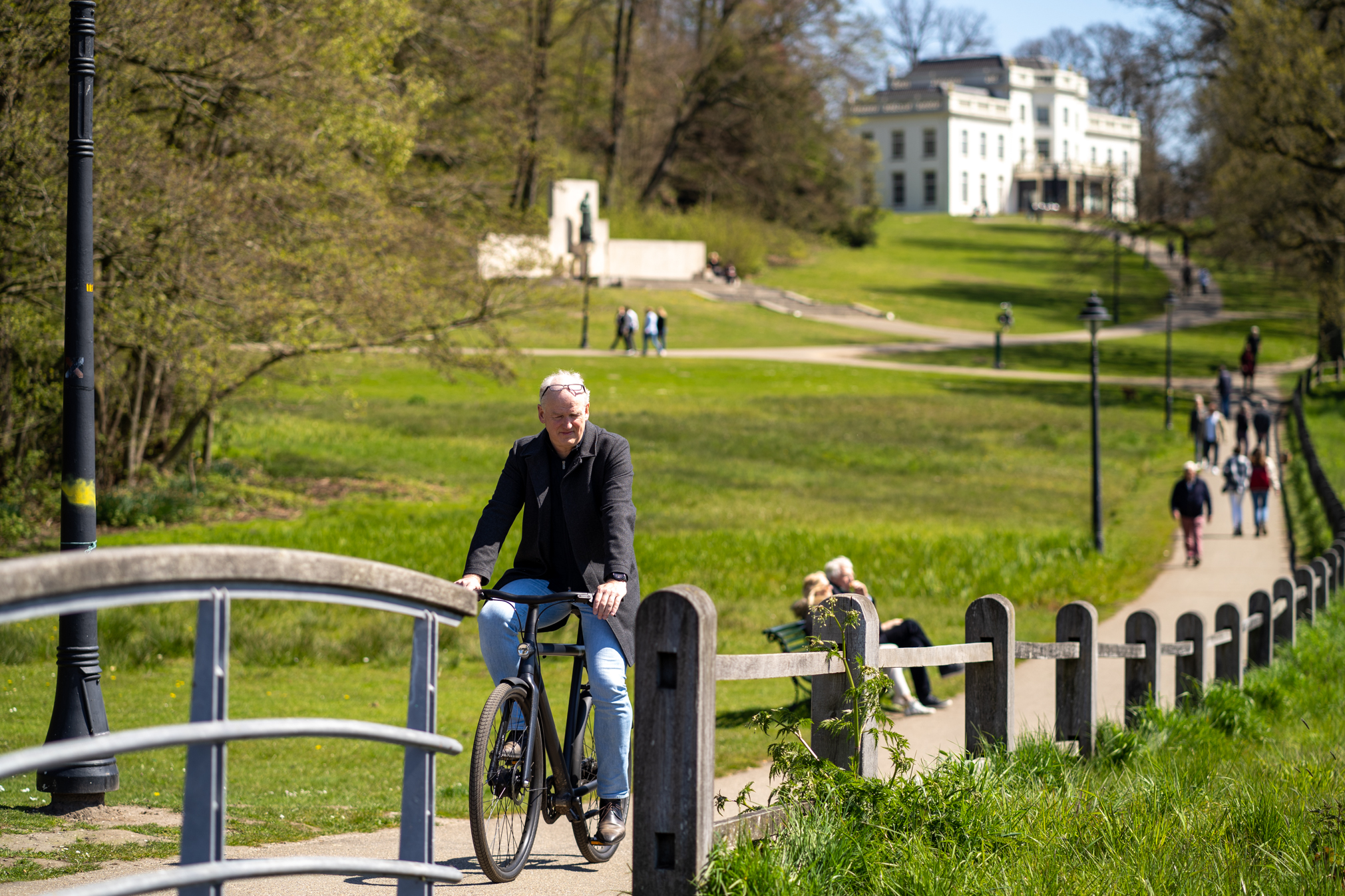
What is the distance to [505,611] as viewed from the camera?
5.37 metres

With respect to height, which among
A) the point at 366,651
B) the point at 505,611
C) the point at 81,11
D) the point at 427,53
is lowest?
the point at 366,651

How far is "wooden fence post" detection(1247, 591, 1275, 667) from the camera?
36.6 feet

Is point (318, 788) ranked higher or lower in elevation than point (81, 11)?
lower

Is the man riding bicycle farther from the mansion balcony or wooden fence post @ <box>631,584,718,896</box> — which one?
the mansion balcony

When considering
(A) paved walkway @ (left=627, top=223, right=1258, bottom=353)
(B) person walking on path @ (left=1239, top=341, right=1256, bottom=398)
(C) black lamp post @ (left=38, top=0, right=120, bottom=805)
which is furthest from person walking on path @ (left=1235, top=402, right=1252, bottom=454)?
(C) black lamp post @ (left=38, top=0, right=120, bottom=805)

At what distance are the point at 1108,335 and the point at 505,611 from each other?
63.9 metres

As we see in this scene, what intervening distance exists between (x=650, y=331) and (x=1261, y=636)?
127 feet

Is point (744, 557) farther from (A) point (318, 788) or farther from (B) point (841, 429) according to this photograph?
(B) point (841, 429)

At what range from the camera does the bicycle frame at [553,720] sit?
17.4ft

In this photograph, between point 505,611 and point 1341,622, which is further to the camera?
point 1341,622

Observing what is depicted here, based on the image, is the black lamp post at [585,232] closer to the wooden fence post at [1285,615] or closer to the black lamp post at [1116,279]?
the black lamp post at [1116,279]

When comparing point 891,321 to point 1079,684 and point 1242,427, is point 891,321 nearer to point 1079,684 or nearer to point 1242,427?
point 1242,427

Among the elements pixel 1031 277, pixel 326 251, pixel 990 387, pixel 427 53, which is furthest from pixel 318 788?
pixel 1031 277

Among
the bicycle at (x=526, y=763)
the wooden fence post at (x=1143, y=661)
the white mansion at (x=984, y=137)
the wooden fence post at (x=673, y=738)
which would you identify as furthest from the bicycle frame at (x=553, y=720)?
the white mansion at (x=984, y=137)
